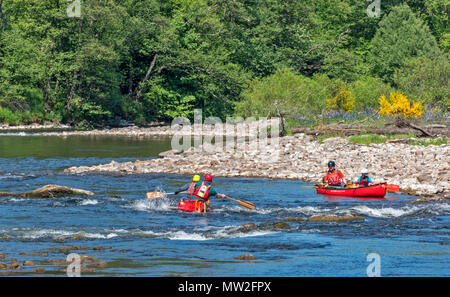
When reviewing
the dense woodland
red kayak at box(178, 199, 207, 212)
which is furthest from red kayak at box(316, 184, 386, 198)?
the dense woodland

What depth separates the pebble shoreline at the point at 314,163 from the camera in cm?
→ 2550

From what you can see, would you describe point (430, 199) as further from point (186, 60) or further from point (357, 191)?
point (186, 60)

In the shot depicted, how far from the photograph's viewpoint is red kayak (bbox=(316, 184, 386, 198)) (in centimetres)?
2217

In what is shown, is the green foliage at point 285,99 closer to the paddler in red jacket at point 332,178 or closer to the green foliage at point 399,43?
the paddler in red jacket at point 332,178

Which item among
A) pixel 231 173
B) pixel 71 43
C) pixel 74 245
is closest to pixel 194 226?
pixel 74 245

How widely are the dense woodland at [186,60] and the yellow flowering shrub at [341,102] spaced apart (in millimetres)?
155

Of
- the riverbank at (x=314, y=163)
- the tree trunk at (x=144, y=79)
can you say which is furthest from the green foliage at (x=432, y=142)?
the tree trunk at (x=144, y=79)

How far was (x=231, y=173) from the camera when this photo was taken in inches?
1115

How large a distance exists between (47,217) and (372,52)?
57.8 metres

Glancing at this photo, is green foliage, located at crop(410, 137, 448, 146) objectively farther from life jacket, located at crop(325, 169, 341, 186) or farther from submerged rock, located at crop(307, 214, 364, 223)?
submerged rock, located at crop(307, 214, 364, 223)

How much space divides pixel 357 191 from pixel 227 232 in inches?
280

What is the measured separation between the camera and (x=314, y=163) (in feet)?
94.8

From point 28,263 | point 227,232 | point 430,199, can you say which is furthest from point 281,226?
point 28,263
